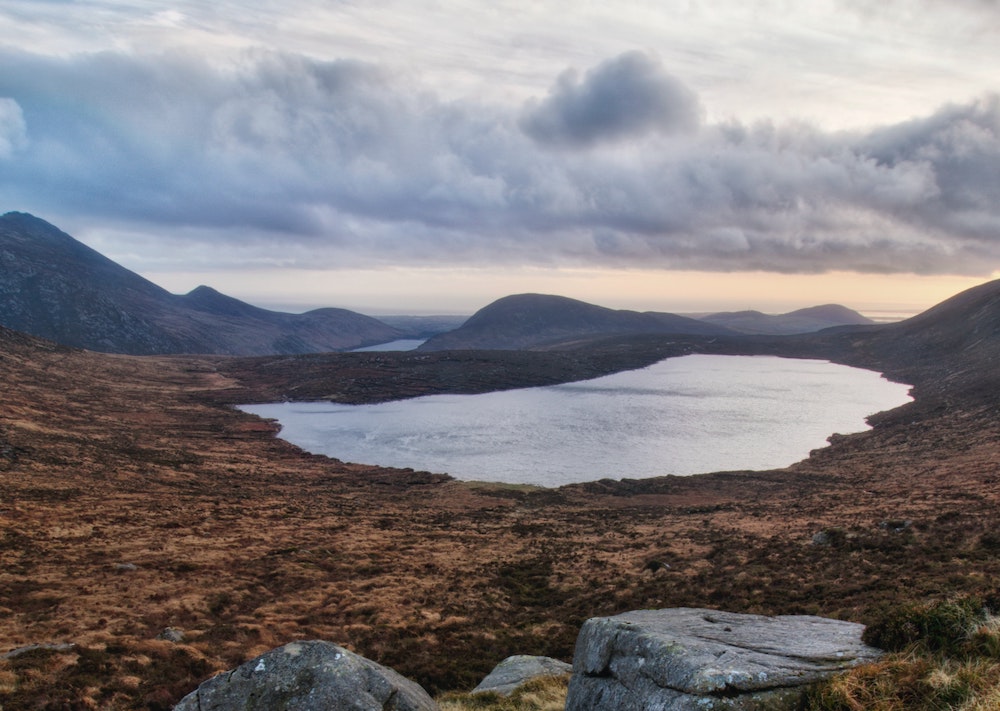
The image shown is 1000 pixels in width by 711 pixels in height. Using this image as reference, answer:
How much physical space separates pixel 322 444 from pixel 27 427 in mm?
37799

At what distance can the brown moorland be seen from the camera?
22141 mm

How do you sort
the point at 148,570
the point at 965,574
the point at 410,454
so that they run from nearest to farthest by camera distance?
the point at 965,574, the point at 148,570, the point at 410,454

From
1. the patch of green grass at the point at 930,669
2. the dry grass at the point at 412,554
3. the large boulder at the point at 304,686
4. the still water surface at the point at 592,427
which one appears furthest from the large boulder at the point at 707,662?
the still water surface at the point at 592,427

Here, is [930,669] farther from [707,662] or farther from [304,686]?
[304,686]

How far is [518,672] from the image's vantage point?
18.2 meters

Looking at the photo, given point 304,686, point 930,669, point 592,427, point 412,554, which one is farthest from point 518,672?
point 592,427

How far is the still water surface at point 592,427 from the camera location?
77750 mm

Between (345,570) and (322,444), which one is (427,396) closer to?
(322,444)

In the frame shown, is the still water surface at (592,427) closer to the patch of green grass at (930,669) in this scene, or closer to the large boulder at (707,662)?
the large boulder at (707,662)

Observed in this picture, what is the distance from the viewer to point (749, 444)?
3516 inches

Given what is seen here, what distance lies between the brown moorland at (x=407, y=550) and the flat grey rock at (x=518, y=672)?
3037 mm

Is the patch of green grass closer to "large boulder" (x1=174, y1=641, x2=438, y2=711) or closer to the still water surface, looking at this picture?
"large boulder" (x1=174, y1=641, x2=438, y2=711)

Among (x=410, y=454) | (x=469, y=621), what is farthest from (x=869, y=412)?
(x=469, y=621)

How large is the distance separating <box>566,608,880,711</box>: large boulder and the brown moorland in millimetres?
10294
